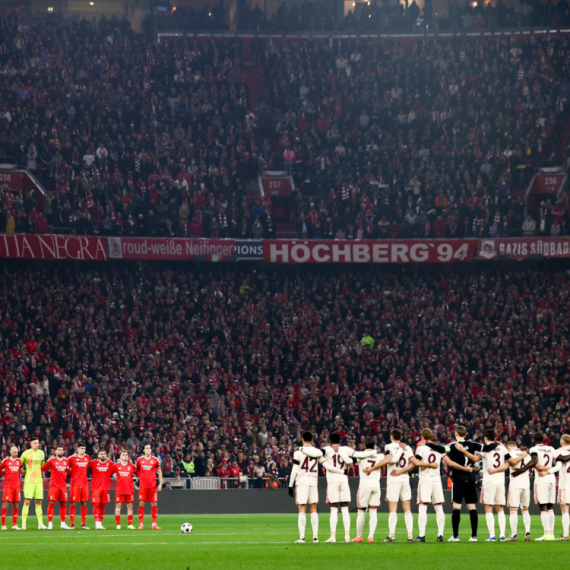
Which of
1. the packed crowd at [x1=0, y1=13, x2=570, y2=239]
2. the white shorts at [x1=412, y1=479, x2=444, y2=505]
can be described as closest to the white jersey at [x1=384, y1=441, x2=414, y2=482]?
the white shorts at [x1=412, y1=479, x2=444, y2=505]

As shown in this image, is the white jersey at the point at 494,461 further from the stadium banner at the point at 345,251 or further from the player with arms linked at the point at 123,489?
the stadium banner at the point at 345,251

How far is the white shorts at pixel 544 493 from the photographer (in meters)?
21.8

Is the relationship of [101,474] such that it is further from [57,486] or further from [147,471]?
[147,471]

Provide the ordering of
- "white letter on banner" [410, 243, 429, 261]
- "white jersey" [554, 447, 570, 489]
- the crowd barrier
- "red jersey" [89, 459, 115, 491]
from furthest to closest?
"white letter on banner" [410, 243, 429, 261], the crowd barrier, "red jersey" [89, 459, 115, 491], "white jersey" [554, 447, 570, 489]

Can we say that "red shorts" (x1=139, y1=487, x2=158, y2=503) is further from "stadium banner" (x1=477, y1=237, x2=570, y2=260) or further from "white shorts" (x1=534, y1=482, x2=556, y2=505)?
"stadium banner" (x1=477, y1=237, x2=570, y2=260)

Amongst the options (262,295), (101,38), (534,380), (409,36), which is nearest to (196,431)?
(262,295)

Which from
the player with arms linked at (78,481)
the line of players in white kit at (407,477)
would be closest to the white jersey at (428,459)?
the line of players in white kit at (407,477)

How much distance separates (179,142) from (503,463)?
109ft

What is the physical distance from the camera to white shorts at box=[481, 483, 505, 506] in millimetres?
20891

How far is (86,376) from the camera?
41.8 metres

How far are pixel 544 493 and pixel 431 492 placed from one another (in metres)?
2.88

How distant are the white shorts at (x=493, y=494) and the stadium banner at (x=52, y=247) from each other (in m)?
27.4

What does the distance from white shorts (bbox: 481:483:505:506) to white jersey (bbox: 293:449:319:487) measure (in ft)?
11.5

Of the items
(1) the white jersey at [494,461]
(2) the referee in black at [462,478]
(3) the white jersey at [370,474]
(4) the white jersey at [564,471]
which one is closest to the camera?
(2) the referee in black at [462,478]
